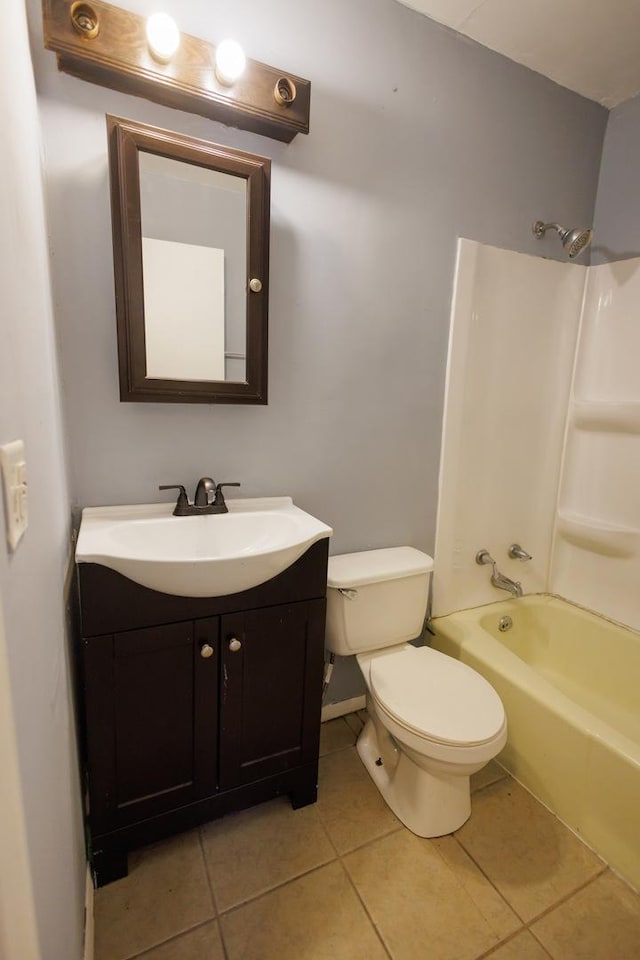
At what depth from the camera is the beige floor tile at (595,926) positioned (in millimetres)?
1053

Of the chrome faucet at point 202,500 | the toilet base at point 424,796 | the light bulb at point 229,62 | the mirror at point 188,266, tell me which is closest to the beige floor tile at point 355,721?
the toilet base at point 424,796

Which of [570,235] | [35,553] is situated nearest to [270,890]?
[35,553]

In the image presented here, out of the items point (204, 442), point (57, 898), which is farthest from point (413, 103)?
point (57, 898)

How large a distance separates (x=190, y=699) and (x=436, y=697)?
2.34ft

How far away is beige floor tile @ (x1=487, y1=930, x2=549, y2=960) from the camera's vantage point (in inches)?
40.7

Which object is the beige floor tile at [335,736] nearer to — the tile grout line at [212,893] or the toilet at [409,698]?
the toilet at [409,698]

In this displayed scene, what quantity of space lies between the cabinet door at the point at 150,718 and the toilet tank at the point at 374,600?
1.52ft

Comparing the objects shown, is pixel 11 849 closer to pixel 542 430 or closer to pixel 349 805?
pixel 349 805

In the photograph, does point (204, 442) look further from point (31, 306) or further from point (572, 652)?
point (572, 652)

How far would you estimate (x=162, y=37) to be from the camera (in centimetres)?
106

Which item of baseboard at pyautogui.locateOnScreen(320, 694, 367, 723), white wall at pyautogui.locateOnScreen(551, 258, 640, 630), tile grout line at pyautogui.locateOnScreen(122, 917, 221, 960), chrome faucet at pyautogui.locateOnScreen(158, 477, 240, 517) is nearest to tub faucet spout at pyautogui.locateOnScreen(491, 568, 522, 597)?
white wall at pyautogui.locateOnScreen(551, 258, 640, 630)

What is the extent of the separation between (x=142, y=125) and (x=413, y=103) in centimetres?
94

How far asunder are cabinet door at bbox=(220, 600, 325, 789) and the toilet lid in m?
0.24

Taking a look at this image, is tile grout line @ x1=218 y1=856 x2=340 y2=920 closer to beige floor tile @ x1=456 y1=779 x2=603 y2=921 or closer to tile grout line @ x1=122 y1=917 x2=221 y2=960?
tile grout line @ x1=122 y1=917 x2=221 y2=960
